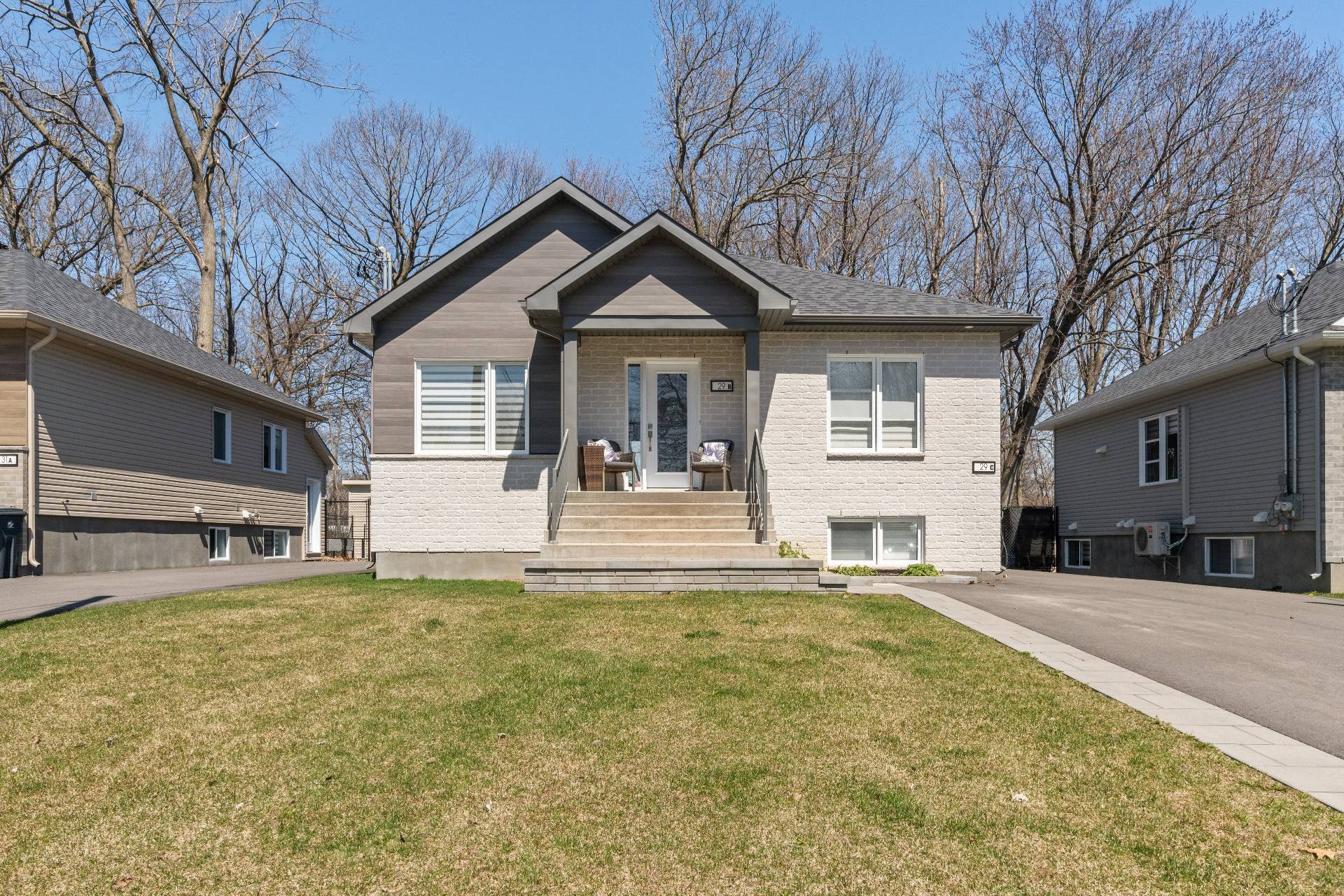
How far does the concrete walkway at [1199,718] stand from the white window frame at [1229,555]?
1024 centimetres

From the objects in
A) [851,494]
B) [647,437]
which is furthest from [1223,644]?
[647,437]

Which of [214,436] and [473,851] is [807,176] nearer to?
[214,436]

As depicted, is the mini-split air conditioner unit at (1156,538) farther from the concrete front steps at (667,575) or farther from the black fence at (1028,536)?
the concrete front steps at (667,575)

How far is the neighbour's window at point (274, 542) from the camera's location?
24.1m

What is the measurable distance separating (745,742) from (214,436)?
20.3 m

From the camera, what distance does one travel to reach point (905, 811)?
4.01m

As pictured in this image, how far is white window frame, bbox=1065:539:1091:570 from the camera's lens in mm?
22359

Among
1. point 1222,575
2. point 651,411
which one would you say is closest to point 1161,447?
point 1222,575

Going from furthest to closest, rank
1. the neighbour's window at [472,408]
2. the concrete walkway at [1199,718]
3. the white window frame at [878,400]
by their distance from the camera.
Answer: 1. the white window frame at [878,400]
2. the neighbour's window at [472,408]
3. the concrete walkway at [1199,718]

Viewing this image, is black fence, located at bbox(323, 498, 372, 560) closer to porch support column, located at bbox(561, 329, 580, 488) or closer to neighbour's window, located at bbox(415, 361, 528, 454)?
neighbour's window, located at bbox(415, 361, 528, 454)

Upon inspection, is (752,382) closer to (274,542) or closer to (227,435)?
(227,435)

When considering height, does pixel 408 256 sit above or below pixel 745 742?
above

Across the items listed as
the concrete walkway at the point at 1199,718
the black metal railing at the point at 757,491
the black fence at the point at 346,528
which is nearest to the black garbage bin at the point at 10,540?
the black metal railing at the point at 757,491

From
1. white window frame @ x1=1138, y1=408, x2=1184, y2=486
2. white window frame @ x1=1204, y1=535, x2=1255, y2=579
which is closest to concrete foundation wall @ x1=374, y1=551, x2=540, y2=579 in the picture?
white window frame @ x1=1204, y1=535, x2=1255, y2=579
